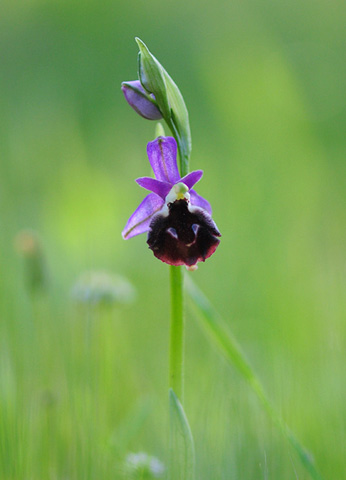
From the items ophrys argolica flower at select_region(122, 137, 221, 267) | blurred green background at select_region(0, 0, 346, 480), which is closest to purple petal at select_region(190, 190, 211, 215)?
ophrys argolica flower at select_region(122, 137, 221, 267)

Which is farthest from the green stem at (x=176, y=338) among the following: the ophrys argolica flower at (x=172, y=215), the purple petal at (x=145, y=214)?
the purple petal at (x=145, y=214)

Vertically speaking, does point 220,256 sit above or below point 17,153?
below

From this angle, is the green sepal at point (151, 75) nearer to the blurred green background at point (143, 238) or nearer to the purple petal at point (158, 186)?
the purple petal at point (158, 186)

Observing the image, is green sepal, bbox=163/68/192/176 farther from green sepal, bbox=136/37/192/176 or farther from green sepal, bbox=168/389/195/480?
green sepal, bbox=168/389/195/480

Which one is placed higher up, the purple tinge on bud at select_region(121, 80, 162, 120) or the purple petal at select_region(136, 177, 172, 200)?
the purple tinge on bud at select_region(121, 80, 162, 120)

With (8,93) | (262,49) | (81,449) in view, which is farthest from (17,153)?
(81,449)

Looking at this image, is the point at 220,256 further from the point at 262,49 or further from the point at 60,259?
→ the point at 262,49
